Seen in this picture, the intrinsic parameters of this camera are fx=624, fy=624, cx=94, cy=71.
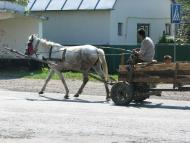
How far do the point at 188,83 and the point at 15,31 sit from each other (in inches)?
756

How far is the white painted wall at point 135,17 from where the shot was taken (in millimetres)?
38688

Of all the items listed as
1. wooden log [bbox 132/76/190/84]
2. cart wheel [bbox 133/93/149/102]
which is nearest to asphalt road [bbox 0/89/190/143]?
cart wheel [bbox 133/93/149/102]

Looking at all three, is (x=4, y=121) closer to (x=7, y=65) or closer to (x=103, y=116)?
(x=103, y=116)

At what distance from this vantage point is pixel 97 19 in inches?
1513

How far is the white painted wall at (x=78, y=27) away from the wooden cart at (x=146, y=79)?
790 inches

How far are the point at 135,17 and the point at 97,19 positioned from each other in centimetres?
328

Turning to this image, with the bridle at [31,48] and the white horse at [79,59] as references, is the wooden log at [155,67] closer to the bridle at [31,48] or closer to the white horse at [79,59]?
the white horse at [79,59]

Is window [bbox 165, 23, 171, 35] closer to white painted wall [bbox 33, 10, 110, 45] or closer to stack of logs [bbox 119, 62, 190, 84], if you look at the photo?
white painted wall [bbox 33, 10, 110, 45]

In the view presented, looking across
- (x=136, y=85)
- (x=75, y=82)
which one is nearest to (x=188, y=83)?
(x=136, y=85)

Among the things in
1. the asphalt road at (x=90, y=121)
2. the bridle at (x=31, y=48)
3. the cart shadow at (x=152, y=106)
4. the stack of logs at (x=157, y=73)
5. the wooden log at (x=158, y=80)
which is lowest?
the cart shadow at (x=152, y=106)

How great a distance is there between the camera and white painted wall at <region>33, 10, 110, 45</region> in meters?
38.3

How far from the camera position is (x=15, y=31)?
34.9 m

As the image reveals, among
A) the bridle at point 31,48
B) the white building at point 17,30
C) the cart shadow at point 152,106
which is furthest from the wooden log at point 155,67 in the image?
the white building at point 17,30

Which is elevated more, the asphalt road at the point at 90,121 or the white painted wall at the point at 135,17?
the white painted wall at the point at 135,17
